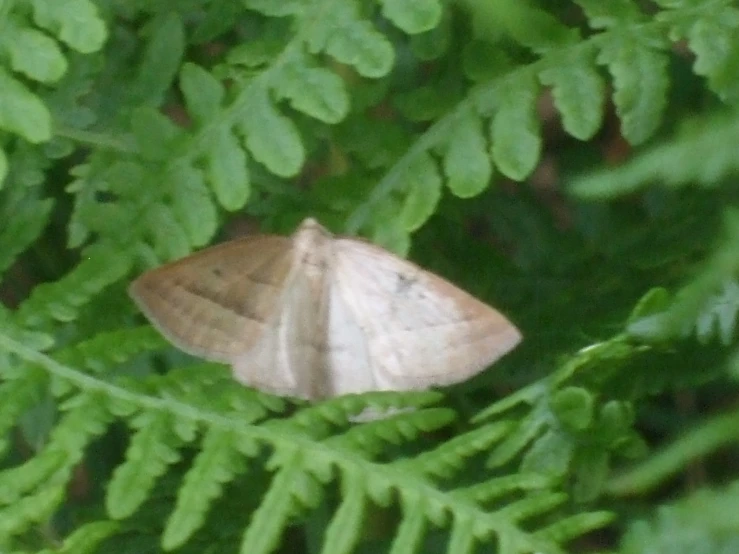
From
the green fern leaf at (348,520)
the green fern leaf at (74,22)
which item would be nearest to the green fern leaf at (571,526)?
the green fern leaf at (348,520)

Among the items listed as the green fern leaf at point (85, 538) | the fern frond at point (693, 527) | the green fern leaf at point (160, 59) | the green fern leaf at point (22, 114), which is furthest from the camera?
the green fern leaf at point (160, 59)

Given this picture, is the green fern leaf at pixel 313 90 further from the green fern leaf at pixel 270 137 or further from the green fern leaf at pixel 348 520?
the green fern leaf at pixel 348 520

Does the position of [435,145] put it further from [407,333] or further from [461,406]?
[461,406]

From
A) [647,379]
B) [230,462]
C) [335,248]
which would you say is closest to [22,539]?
[230,462]

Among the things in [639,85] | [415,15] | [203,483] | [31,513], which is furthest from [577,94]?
[31,513]

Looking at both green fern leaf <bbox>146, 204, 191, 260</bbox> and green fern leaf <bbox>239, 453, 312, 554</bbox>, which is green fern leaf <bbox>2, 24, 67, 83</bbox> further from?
green fern leaf <bbox>239, 453, 312, 554</bbox>

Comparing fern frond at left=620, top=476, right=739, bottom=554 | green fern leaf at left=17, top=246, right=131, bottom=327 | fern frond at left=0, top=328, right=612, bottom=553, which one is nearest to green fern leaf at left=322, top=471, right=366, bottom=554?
fern frond at left=0, top=328, right=612, bottom=553
